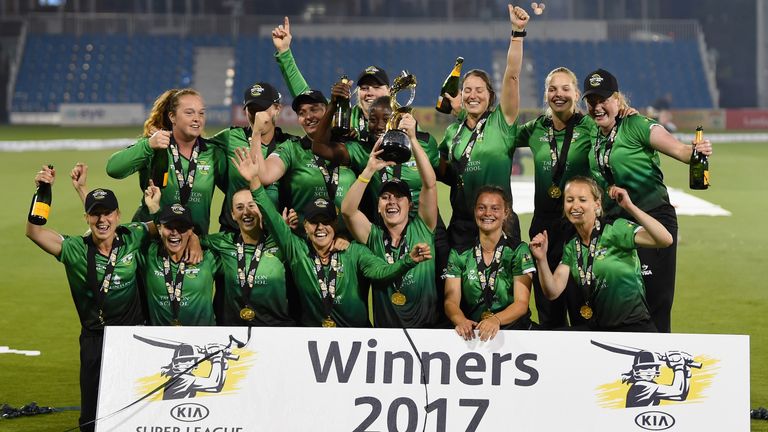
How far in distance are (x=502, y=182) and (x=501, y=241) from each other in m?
0.69

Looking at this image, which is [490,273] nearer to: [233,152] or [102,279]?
[233,152]

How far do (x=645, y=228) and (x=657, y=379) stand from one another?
858mm

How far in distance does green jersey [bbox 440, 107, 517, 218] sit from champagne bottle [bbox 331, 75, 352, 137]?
0.68m

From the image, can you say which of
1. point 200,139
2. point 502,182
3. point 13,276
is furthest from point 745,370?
point 13,276

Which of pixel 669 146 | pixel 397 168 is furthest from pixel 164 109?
pixel 669 146

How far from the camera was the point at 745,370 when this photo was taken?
566cm

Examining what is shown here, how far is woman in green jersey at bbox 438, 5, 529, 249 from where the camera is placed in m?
6.88

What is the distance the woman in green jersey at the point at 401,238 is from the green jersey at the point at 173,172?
102 centimetres

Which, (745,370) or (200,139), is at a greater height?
(200,139)

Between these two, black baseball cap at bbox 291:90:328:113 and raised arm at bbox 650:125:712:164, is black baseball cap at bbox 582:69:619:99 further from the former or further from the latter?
black baseball cap at bbox 291:90:328:113

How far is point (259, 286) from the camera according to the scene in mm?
6484

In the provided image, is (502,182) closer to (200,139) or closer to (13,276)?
(200,139)

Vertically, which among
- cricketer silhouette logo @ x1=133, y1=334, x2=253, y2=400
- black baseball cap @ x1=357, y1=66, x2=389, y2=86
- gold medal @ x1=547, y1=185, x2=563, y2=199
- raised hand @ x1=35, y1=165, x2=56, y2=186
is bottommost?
cricketer silhouette logo @ x1=133, y1=334, x2=253, y2=400

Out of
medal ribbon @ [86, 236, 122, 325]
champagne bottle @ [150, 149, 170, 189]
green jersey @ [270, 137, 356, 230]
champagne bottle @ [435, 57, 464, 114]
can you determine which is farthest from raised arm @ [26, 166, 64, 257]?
champagne bottle @ [435, 57, 464, 114]
